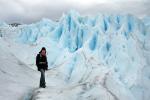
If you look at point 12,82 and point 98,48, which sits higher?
point 12,82

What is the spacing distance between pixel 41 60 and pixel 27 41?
3167 cm

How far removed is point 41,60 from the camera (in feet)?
29.1

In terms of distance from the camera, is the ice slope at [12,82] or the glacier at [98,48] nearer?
the ice slope at [12,82]

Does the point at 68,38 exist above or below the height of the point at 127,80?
above

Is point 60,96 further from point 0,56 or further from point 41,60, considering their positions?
point 0,56

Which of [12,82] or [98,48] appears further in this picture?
[98,48]

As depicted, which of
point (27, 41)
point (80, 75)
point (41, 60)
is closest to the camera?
point (41, 60)

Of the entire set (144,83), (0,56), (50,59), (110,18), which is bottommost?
(144,83)

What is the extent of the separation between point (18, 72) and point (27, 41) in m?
29.4

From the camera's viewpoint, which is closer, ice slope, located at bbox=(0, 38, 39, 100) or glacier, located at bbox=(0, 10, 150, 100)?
ice slope, located at bbox=(0, 38, 39, 100)

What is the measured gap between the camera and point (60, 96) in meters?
8.03

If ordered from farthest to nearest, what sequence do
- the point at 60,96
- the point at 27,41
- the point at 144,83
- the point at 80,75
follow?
the point at 27,41 → the point at 144,83 → the point at 80,75 → the point at 60,96

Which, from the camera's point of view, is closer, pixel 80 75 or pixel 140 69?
pixel 80 75

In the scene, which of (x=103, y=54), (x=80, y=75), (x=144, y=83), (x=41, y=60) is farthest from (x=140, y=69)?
(x=41, y=60)
